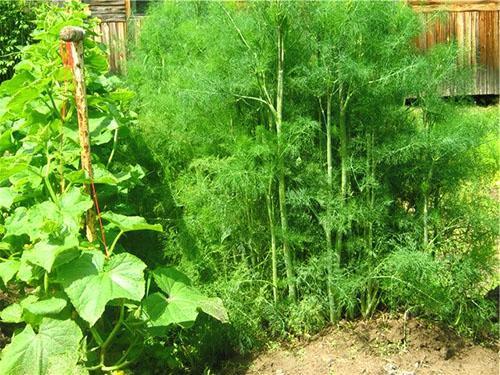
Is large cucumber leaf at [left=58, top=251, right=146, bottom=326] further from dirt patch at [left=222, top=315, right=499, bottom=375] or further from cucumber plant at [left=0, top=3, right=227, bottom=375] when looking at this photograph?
dirt patch at [left=222, top=315, right=499, bottom=375]

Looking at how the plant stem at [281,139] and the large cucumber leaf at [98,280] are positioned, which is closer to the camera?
the large cucumber leaf at [98,280]

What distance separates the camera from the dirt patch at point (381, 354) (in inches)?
158

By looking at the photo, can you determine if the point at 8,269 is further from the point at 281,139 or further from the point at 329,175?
the point at 329,175

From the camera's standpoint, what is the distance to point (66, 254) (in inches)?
141

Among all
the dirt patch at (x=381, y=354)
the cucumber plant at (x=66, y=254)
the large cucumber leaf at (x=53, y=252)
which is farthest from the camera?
the dirt patch at (x=381, y=354)

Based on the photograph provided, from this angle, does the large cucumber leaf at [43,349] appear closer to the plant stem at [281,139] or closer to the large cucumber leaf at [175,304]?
the large cucumber leaf at [175,304]

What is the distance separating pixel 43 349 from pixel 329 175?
1762 mm

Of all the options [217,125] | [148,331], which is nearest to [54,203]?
[148,331]

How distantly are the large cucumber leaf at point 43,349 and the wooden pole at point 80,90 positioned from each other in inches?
18.8

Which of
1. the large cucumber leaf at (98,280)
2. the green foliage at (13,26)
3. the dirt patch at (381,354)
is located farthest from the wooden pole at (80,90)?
the green foliage at (13,26)

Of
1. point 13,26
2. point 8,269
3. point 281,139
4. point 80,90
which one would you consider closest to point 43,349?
point 8,269

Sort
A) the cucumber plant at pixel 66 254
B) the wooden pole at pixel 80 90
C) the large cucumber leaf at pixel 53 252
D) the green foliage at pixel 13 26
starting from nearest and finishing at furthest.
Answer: the large cucumber leaf at pixel 53 252, the cucumber plant at pixel 66 254, the wooden pole at pixel 80 90, the green foliage at pixel 13 26

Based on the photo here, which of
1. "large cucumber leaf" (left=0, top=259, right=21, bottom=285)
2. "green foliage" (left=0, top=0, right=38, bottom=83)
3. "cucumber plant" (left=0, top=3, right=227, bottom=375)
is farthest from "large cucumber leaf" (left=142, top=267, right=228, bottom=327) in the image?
"green foliage" (left=0, top=0, right=38, bottom=83)

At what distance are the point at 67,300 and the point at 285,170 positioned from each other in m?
1.36
